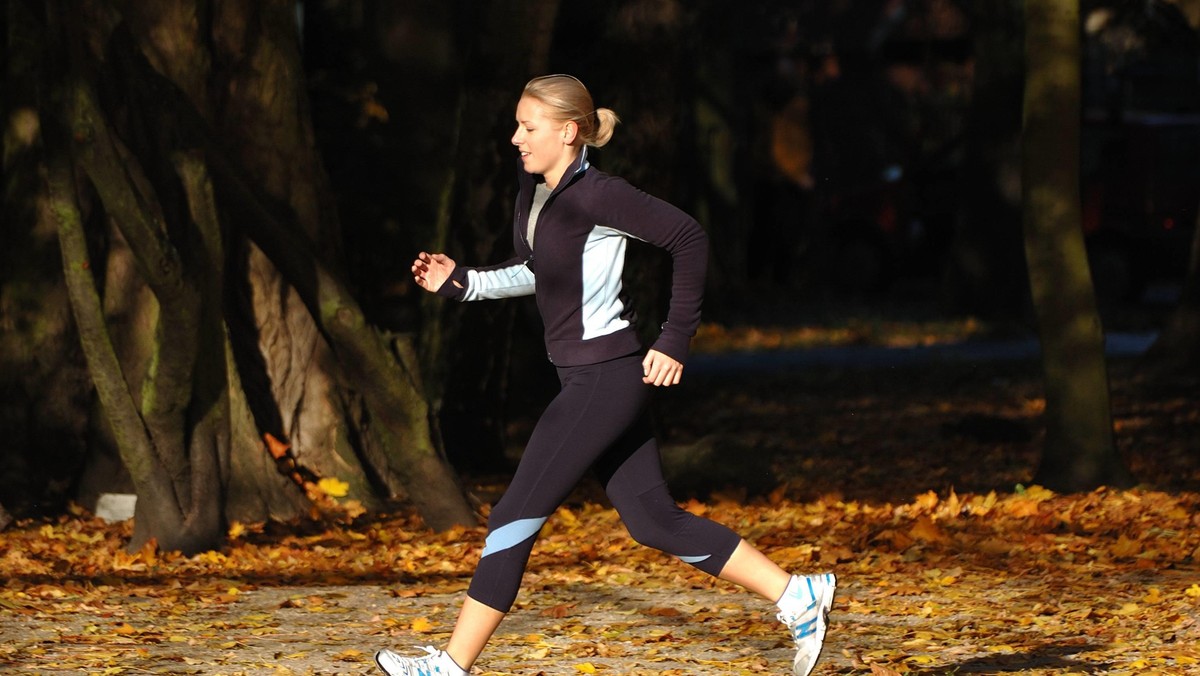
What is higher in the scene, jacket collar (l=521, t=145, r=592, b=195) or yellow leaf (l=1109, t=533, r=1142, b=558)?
jacket collar (l=521, t=145, r=592, b=195)

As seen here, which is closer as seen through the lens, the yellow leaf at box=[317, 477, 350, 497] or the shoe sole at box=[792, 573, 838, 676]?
the shoe sole at box=[792, 573, 838, 676]

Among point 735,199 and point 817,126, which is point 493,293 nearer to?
point 735,199

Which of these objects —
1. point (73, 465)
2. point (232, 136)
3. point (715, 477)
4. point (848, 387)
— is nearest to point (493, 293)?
point (232, 136)

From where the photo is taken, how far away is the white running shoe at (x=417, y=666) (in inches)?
226

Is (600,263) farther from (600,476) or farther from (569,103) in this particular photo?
(600,476)

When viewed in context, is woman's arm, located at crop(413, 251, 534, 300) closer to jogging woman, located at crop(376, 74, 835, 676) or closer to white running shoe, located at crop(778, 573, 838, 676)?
jogging woman, located at crop(376, 74, 835, 676)

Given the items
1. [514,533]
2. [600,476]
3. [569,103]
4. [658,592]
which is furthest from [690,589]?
[569,103]

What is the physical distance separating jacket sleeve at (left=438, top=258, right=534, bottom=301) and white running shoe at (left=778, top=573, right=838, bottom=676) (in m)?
1.19

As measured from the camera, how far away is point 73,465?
1019 centimetres

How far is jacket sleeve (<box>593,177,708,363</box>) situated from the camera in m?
5.56


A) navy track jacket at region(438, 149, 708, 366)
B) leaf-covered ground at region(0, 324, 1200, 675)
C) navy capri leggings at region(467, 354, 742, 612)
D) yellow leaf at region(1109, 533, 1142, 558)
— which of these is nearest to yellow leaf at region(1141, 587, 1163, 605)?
leaf-covered ground at region(0, 324, 1200, 675)

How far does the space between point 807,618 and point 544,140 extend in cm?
157

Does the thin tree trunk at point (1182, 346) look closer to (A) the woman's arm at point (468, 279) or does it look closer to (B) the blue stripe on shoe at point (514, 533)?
(A) the woman's arm at point (468, 279)

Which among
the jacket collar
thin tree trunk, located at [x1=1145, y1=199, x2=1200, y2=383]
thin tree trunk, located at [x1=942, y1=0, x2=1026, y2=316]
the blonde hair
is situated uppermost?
thin tree trunk, located at [x1=942, y1=0, x2=1026, y2=316]
